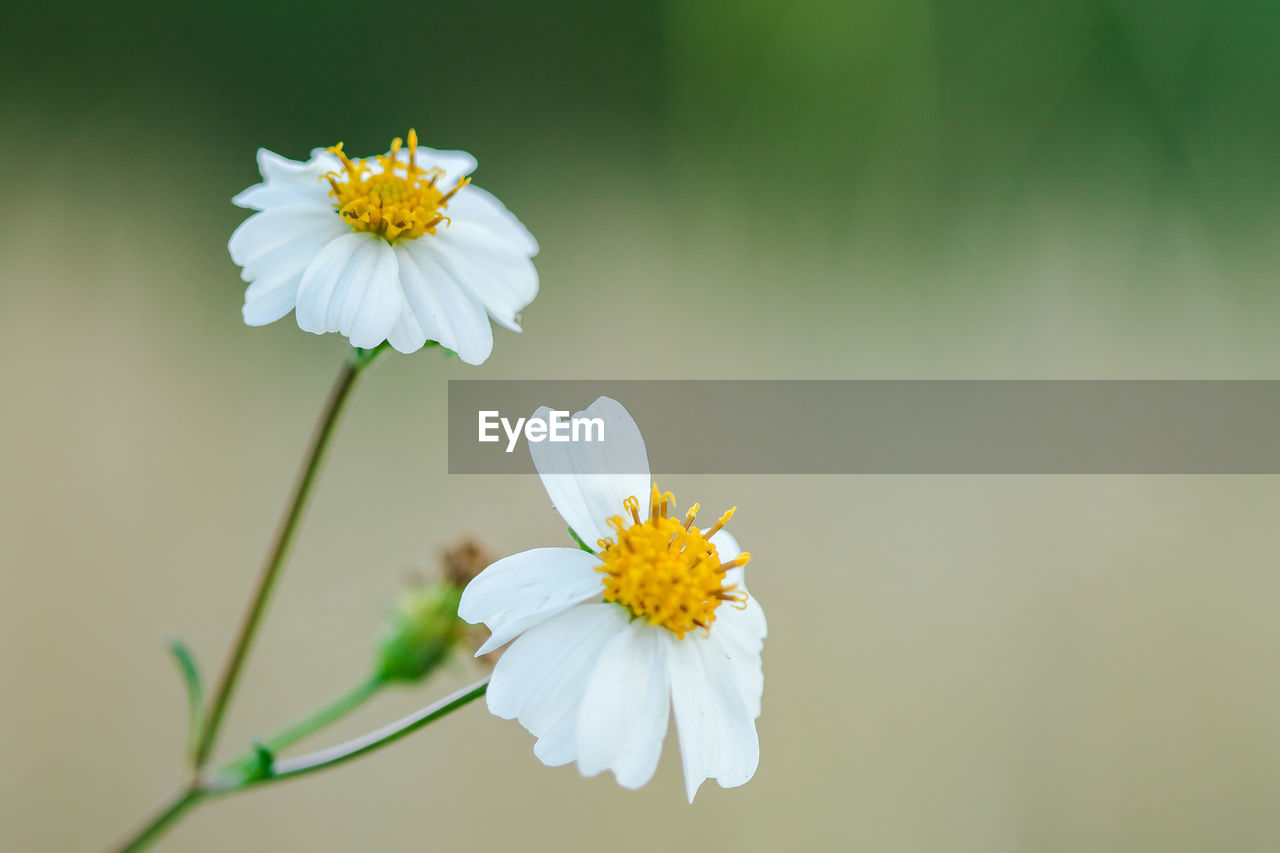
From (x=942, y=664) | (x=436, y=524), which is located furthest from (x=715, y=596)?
(x=942, y=664)

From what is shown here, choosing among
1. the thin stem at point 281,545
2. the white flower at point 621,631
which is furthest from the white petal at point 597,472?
the thin stem at point 281,545

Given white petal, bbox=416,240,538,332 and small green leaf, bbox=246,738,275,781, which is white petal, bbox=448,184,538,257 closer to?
white petal, bbox=416,240,538,332

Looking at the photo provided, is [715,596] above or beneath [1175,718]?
above

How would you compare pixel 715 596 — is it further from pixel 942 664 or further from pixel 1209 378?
pixel 1209 378

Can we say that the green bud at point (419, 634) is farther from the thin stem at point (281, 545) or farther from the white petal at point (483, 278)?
the white petal at point (483, 278)

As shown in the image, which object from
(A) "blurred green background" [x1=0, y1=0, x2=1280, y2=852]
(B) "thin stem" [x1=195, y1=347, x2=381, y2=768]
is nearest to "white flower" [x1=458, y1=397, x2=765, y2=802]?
(B) "thin stem" [x1=195, y1=347, x2=381, y2=768]

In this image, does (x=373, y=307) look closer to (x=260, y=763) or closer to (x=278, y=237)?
(x=278, y=237)
